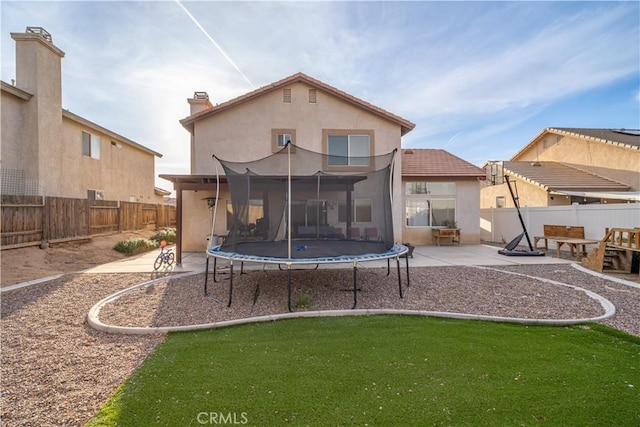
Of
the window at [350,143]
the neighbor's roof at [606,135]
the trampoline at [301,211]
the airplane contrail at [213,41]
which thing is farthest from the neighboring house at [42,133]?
the neighbor's roof at [606,135]

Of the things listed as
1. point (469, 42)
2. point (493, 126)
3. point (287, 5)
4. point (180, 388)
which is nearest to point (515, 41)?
point (469, 42)

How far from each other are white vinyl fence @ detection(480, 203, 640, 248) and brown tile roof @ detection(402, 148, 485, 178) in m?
2.53

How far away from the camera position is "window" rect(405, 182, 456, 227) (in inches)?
483

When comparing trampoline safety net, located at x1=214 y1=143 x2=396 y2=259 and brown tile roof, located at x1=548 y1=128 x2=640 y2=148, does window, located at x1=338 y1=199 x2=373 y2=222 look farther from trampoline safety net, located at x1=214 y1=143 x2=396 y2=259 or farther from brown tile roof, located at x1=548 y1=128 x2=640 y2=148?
brown tile roof, located at x1=548 y1=128 x2=640 y2=148

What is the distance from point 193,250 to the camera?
10477 millimetres

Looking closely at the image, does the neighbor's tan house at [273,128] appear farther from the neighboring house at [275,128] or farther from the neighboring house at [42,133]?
the neighboring house at [42,133]

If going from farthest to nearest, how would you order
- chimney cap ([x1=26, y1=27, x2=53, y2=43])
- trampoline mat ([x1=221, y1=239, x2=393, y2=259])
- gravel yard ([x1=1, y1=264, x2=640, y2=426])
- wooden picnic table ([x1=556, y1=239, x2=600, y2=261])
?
1. chimney cap ([x1=26, y1=27, x2=53, y2=43])
2. wooden picnic table ([x1=556, y1=239, x2=600, y2=261])
3. trampoline mat ([x1=221, y1=239, x2=393, y2=259])
4. gravel yard ([x1=1, y1=264, x2=640, y2=426])

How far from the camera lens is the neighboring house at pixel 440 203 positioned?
40.2 ft

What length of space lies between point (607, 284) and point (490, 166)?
13993mm

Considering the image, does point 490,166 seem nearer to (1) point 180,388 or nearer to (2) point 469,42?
(2) point 469,42

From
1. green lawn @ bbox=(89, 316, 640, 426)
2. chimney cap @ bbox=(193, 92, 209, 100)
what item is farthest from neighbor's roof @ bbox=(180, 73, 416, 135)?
green lawn @ bbox=(89, 316, 640, 426)

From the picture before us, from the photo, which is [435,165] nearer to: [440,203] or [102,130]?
[440,203]

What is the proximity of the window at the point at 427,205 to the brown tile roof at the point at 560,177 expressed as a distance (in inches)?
201

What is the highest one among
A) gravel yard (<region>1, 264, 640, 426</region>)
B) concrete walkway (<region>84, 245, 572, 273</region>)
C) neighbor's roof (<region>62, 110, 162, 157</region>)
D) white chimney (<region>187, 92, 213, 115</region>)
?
white chimney (<region>187, 92, 213, 115</region>)
